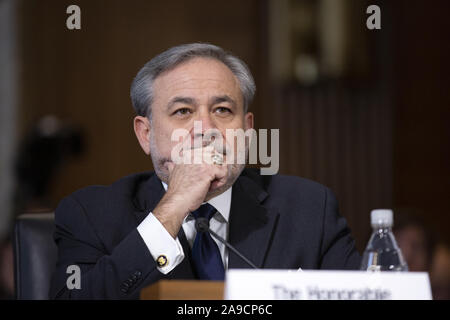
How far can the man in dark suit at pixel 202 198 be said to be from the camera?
6.38 ft

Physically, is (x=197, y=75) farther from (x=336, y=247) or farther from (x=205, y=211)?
(x=336, y=247)

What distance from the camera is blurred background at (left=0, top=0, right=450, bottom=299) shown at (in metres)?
4.86

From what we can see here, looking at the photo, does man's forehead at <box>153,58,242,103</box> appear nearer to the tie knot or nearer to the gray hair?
the gray hair

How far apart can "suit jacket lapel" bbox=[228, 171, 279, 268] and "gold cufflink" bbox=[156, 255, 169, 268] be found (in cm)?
27

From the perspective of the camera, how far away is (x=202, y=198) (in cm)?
187

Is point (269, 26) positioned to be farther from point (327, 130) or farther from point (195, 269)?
point (195, 269)

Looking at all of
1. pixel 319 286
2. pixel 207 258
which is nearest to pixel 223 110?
pixel 207 258

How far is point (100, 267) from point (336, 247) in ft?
Answer: 2.43

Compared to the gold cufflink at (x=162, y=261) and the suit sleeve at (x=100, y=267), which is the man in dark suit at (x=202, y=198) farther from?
the gold cufflink at (x=162, y=261)

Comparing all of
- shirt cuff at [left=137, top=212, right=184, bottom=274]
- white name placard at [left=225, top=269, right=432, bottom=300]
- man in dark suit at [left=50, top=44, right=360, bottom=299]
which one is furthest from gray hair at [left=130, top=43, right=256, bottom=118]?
white name placard at [left=225, top=269, right=432, bottom=300]

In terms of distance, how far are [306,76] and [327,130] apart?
1.31 ft
